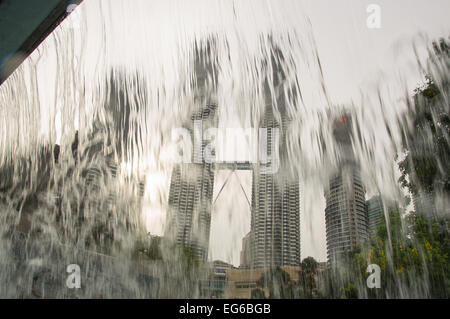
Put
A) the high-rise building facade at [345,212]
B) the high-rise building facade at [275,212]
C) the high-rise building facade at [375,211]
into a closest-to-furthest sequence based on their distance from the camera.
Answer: the high-rise building facade at [275,212] < the high-rise building facade at [345,212] < the high-rise building facade at [375,211]

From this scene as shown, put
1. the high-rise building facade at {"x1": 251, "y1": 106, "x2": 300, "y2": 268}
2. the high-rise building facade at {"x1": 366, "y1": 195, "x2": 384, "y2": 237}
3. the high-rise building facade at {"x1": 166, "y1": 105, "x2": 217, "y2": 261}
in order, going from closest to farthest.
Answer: the high-rise building facade at {"x1": 251, "y1": 106, "x2": 300, "y2": 268} < the high-rise building facade at {"x1": 366, "y1": 195, "x2": 384, "y2": 237} < the high-rise building facade at {"x1": 166, "y1": 105, "x2": 217, "y2": 261}

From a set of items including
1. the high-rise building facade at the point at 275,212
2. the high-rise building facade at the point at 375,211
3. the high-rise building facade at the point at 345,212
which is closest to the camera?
the high-rise building facade at the point at 275,212

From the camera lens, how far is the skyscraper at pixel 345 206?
6.00m

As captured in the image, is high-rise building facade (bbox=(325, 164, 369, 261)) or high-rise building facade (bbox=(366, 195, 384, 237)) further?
high-rise building facade (bbox=(366, 195, 384, 237))

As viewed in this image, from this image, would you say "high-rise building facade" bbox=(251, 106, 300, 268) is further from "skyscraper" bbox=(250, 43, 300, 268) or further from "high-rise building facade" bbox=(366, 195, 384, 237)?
"high-rise building facade" bbox=(366, 195, 384, 237)

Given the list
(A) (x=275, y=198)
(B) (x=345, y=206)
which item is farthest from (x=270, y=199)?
(B) (x=345, y=206)

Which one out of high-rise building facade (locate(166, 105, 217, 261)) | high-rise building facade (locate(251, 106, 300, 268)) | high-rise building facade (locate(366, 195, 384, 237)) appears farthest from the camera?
high-rise building facade (locate(166, 105, 217, 261))

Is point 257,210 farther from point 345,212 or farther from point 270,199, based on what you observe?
point 345,212

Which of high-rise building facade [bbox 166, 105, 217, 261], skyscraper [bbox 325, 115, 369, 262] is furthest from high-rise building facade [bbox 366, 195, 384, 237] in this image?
high-rise building facade [bbox 166, 105, 217, 261]

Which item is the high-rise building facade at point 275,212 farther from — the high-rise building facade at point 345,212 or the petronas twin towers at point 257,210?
the high-rise building facade at point 345,212

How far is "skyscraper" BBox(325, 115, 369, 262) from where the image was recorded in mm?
6000

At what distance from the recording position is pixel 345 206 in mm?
6031

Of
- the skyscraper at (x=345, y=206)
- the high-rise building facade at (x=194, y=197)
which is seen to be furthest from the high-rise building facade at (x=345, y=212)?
the high-rise building facade at (x=194, y=197)

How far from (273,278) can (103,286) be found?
316cm
